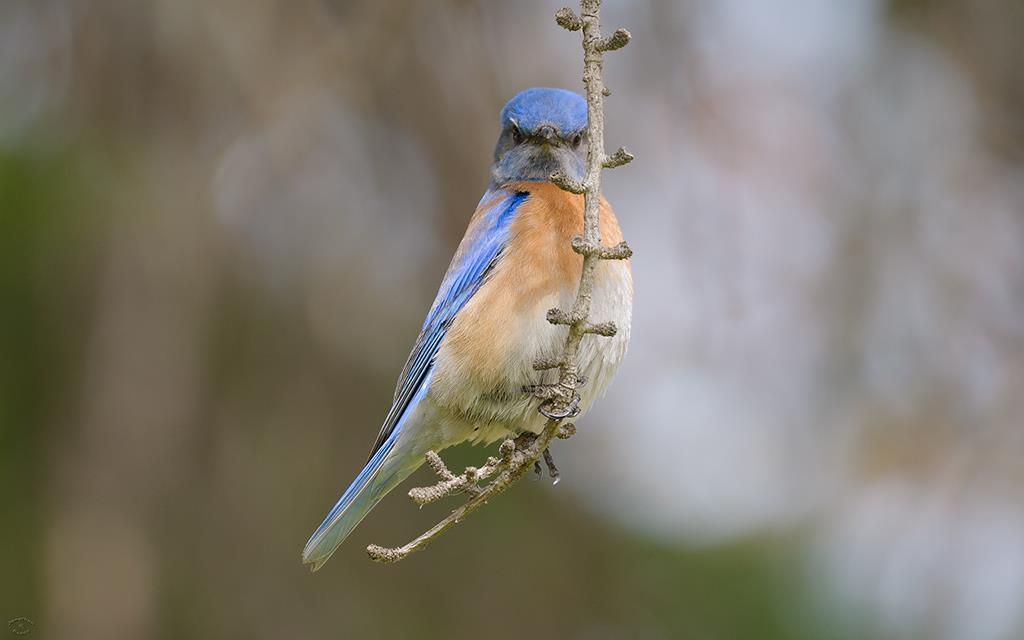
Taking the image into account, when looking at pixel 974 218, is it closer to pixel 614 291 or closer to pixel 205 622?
pixel 614 291

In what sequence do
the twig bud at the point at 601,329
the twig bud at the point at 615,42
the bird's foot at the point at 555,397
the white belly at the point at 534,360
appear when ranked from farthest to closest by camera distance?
the white belly at the point at 534,360 → the bird's foot at the point at 555,397 → the twig bud at the point at 601,329 → the twig bud at the point at 615,42

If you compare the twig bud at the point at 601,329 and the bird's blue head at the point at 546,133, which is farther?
the bird's blue head at the point at 546,133

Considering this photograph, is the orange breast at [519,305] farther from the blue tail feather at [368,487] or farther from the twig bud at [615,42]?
the twig bud at [615,42]

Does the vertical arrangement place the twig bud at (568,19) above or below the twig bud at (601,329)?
above

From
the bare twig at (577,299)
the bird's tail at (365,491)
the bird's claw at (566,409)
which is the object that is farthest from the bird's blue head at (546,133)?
the bare twig at (577,299)

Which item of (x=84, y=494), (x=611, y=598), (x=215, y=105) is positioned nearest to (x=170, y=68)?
(x=215, y=105)

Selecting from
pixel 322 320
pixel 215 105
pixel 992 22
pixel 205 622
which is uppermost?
pixel 992 22

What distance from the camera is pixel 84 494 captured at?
20.5ft

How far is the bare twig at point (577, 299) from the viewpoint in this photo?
9.86 ft

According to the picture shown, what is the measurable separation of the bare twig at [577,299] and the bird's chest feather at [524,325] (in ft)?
2.15

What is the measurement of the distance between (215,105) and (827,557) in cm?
379

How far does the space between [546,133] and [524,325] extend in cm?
82

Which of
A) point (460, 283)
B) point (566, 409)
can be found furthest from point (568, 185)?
point (460, 283)

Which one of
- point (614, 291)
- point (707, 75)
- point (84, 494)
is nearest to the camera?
point (614, 291)
